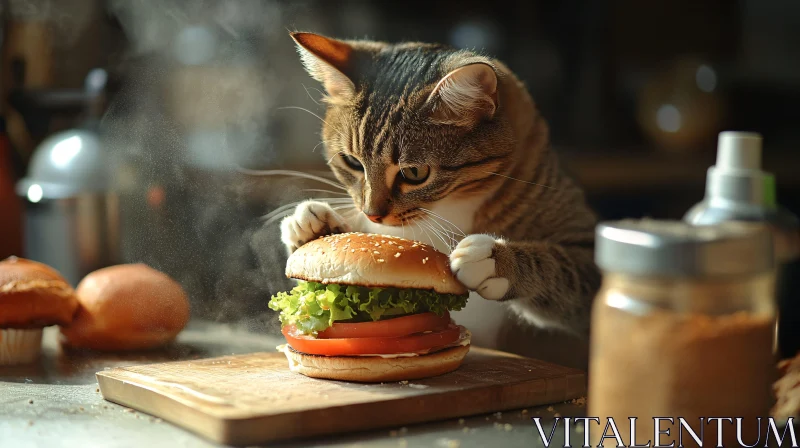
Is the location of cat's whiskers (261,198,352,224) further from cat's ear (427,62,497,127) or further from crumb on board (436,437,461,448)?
crumb on board (436,437,461,448)

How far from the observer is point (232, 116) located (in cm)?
180

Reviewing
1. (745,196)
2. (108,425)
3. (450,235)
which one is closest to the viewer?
(745,196)

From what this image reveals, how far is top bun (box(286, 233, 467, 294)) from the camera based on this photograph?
4.36 ft

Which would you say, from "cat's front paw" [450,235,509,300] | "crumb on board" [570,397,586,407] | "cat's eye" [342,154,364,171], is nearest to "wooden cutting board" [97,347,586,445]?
"crumb on board" [570,397,586,407]

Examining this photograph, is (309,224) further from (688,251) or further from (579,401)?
(688,251)

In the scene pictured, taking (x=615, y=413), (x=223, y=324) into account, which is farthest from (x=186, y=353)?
(x=615, y=413)

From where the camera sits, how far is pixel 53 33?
2.27 metres

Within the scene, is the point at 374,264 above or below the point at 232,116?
below

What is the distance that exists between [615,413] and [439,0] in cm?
246

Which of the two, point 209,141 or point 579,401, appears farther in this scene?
point 209,141

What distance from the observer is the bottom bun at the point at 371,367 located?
1344 millimetres

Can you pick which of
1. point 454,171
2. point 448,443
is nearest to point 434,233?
point 454,171

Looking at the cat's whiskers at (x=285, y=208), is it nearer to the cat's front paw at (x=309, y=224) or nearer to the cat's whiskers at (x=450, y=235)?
the cat's front paw at (x=309, y=224)

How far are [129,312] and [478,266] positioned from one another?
69cm
